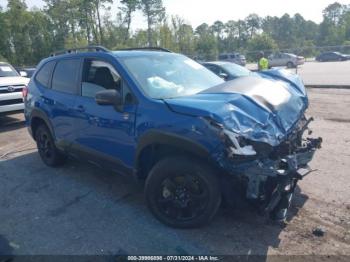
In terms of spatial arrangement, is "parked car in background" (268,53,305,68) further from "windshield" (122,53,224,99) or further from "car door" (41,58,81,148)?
"car door" (41,58,81,148)

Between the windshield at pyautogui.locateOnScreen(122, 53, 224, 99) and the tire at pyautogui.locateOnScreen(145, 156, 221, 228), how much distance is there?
32.8 inches

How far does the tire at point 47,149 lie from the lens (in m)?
5.64

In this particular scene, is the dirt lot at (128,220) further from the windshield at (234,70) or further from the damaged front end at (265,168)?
the windshield at (234,70)

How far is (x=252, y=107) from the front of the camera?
3.37m

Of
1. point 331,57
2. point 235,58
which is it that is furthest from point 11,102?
point 331,57

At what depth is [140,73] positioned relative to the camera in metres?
4.04

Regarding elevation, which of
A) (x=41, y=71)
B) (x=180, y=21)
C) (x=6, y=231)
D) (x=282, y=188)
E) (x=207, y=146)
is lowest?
(x=6, y=231)

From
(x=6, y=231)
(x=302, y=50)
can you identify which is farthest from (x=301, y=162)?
(x=302, y=50)

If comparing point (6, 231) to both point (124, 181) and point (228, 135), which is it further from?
point (228, 135)

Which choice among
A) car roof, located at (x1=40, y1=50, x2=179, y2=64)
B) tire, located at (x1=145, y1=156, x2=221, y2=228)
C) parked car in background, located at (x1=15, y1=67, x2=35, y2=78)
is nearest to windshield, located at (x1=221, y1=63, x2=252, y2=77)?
parked car in background, located at (x1=15, y1=67, x2=35, y2=78)

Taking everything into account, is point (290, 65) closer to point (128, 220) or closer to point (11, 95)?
point (11, 95)

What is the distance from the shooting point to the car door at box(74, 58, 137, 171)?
3875mm

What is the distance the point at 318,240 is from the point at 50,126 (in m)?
4.08

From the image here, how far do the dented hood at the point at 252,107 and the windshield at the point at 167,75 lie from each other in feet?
1.12
